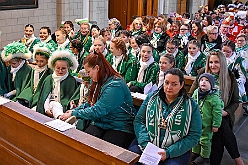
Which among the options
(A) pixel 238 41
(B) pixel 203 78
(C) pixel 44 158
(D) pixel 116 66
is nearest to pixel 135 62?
(D) pixel 116 66

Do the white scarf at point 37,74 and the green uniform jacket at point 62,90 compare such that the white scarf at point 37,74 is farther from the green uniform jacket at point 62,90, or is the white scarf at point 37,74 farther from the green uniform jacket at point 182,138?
the green uniform jacket at point 182,138

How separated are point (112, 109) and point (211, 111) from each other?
1173 mm

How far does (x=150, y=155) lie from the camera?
2.79 metres

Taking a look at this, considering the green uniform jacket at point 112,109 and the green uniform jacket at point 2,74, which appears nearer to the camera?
the green uniform jacket at point 112,109

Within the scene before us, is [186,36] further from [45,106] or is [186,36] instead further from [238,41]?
[45,106]

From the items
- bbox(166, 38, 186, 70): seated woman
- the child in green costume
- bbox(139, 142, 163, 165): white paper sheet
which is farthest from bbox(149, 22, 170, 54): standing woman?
bbox(139, 142, 163, 165): white paper sheet

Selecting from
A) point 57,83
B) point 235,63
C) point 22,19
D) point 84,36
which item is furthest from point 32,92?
point 22,19

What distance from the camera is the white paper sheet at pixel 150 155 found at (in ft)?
8.89

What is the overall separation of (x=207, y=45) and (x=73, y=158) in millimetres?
4415

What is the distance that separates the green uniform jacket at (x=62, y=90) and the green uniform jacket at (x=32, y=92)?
0.14m

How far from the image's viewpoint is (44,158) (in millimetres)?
2875

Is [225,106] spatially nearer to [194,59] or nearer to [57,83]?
[194,59]

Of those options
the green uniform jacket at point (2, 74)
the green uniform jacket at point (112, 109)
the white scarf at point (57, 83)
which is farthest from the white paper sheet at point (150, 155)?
the green uniform jacket at point (2, 74)

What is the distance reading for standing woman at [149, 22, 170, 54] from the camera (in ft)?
24.3
